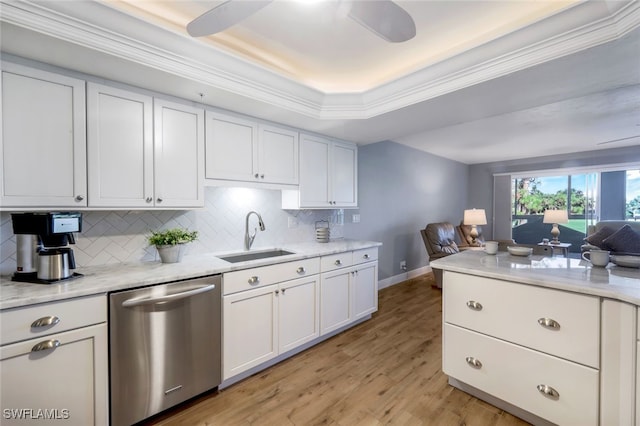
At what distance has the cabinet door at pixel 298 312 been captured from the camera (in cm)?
232

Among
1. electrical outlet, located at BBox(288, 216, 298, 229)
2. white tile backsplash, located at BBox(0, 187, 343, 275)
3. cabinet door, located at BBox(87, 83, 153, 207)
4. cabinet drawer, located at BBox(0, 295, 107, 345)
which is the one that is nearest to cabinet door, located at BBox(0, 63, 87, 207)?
cabinet door, located at BBox(87, 83, 153, 207)

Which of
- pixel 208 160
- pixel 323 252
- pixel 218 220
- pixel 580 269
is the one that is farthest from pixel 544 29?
pixel 218 220

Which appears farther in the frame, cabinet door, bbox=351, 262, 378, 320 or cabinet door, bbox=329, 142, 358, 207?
cabinet door, bbox=329, 142, 358, 207

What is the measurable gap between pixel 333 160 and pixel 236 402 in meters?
2.52

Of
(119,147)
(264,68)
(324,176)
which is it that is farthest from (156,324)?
(324,176)

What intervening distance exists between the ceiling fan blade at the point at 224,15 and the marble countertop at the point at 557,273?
193cm

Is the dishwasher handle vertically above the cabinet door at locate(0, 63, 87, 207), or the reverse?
the cabinet door at locate(0, 63, 87, 207)

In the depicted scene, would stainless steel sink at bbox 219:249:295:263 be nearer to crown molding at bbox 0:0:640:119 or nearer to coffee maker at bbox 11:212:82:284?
coffee maker at bbox 11:212:82:284

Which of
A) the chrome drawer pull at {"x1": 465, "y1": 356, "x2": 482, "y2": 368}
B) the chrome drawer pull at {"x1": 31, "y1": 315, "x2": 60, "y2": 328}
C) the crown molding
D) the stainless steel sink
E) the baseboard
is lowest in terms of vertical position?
the baseboard

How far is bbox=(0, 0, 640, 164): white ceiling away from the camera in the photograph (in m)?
1.45

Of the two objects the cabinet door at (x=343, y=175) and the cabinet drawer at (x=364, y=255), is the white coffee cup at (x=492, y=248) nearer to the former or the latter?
the cabinet drawer at (x=364, y=255)

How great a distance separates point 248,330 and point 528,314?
6.27 feet

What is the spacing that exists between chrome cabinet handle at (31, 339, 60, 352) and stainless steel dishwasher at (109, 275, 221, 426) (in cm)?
22

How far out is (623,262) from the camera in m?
1.68
